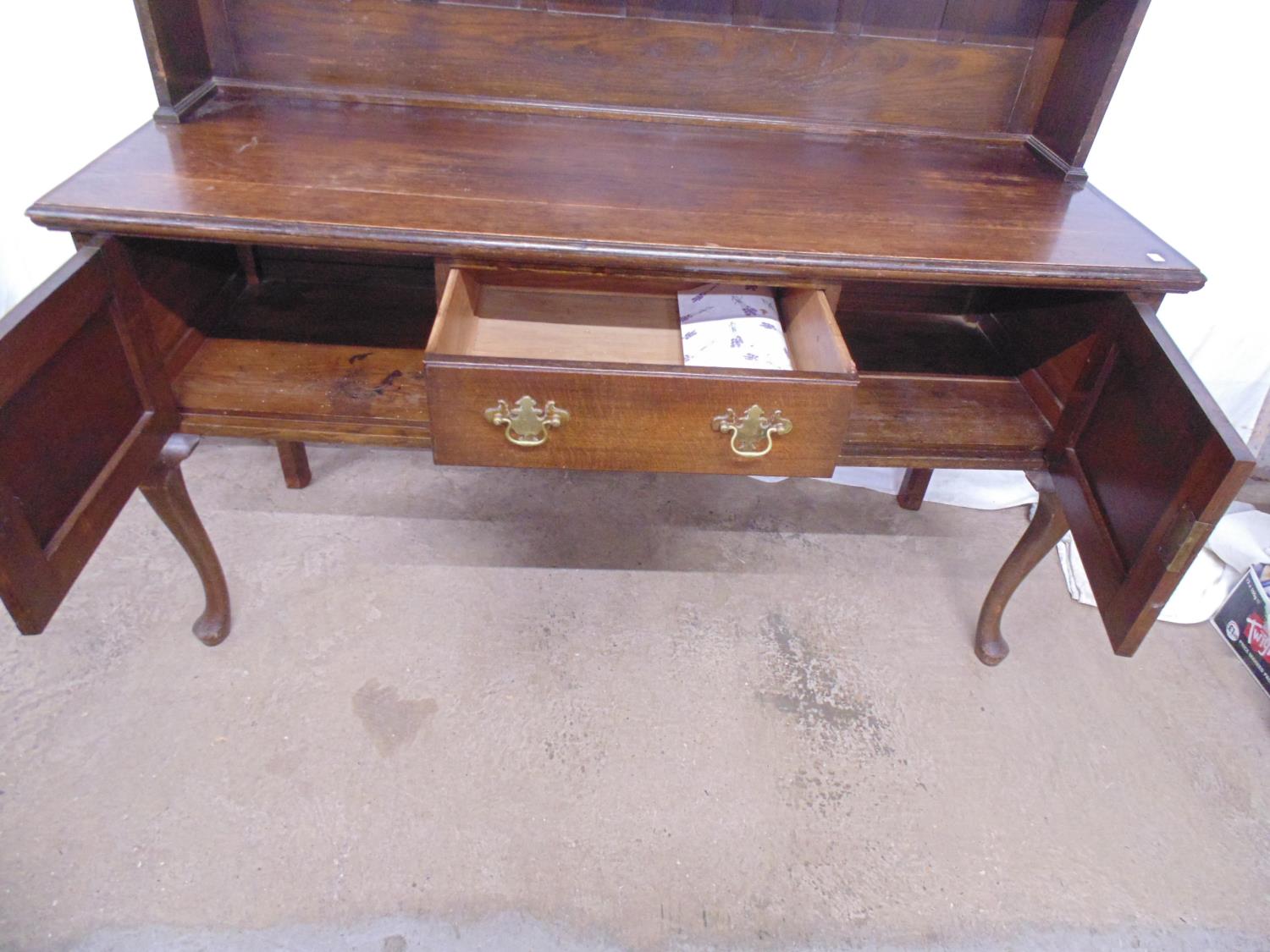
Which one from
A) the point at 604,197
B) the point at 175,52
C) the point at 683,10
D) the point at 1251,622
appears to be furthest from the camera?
the point at 1251,622

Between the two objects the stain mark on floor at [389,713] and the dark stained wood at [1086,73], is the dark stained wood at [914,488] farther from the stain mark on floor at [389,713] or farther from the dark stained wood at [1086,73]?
the stain mark on floor at [389,713]

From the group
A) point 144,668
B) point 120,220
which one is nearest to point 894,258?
point 120,220

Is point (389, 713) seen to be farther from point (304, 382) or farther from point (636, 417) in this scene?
point (636, 417)

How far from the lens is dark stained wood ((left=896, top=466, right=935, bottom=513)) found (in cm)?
179

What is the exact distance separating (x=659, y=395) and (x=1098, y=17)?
3.13 ft

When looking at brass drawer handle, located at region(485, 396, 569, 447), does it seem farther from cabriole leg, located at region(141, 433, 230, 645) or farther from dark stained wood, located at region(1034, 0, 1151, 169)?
dark stained wood, located at region(1034, 0, 1151, 169)

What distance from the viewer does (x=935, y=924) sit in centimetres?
117

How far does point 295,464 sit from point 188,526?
462mm

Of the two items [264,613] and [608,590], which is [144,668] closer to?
[264,613]

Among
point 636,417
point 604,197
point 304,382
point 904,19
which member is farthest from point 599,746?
point 904,19

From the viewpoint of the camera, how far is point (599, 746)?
135cm

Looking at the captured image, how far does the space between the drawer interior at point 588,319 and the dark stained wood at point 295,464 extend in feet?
2.20

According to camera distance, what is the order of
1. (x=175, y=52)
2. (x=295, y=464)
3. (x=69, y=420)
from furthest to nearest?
(x=295, y=464)
(x=175, y=52)
(x=69, y=420)

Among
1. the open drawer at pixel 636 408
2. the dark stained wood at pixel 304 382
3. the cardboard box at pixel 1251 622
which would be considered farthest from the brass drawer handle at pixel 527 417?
the cardboard box at pixel 1251 622
